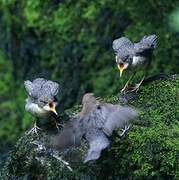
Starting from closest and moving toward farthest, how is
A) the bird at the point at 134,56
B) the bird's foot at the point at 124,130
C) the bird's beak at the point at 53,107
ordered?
the bird's foot at the point at 124,130 → the bird's beak at the point at 53,107 → the bird at the point at 134,56

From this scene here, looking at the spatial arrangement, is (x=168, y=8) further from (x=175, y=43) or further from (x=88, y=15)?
(x=88, y=15)

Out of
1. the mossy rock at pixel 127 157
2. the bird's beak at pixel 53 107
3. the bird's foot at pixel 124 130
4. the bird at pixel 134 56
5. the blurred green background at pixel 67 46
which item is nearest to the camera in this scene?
the mossy rock at pixel 127 157

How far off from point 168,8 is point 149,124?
306 cm

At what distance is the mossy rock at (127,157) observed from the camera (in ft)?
14.5

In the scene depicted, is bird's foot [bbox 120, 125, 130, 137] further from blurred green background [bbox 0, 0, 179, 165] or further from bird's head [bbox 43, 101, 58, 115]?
blurred green background [bbox 0, 0, 179, 165]

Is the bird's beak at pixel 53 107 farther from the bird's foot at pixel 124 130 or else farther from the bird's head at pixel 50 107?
the bird's foot at pixel 124 130

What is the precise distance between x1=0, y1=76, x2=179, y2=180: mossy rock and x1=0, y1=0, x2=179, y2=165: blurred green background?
3.15m

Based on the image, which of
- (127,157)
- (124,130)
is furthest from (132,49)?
(127,157)

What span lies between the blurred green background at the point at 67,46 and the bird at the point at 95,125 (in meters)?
3.39

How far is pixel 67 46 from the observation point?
8781mm

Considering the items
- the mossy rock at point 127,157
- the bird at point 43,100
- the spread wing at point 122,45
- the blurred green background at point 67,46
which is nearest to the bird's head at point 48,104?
the bird at point 43,100

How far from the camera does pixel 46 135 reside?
489 cm

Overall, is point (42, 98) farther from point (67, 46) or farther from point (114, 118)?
point (67, 46)

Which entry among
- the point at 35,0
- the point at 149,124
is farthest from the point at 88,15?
the point at 149,124
